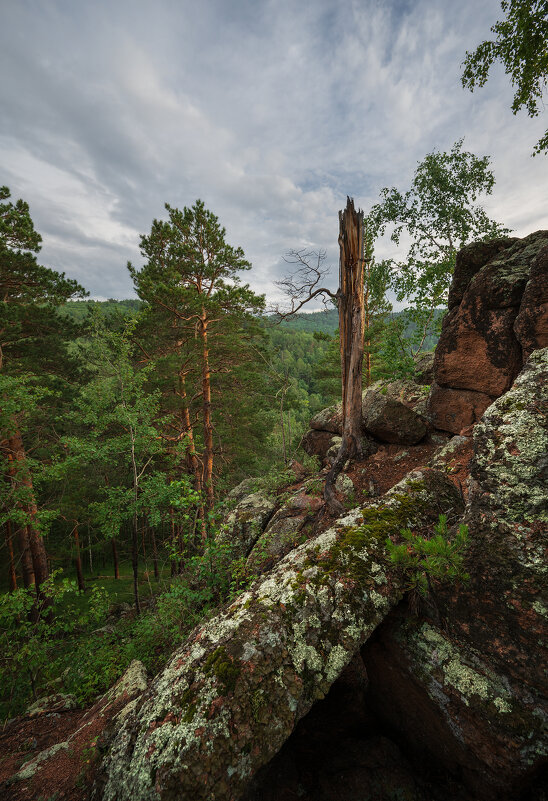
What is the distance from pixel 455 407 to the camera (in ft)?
22.6

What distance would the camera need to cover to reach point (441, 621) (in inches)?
114

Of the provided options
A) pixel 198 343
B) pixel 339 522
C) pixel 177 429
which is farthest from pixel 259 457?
pixel 339 522

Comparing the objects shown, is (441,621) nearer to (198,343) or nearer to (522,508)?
(522,508)

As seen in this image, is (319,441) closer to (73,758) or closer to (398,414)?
(398,414)

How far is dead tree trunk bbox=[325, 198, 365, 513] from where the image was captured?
768 centimetres

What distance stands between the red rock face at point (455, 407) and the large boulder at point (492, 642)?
3432 millimetres

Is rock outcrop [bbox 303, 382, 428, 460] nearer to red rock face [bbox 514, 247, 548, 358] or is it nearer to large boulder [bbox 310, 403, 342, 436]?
large boulder [bbox 310, 403, 342, 436]

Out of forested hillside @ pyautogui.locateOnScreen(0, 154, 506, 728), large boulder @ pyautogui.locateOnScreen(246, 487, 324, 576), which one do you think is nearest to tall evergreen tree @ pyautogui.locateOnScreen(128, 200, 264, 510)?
forested hillside @ pyautogui.locateOnScreen(0, 154, 506, 728)

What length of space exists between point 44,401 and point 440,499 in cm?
1522

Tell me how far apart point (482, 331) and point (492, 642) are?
566cm

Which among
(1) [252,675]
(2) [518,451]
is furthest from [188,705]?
(2) [518,451]

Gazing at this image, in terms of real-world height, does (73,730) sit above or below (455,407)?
below

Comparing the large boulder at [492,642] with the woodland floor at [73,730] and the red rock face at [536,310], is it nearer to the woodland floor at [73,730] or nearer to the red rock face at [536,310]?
the woodland floor at [73,730]

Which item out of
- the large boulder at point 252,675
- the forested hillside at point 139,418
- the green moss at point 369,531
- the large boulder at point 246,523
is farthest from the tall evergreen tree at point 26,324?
the green moss at point 369,531
